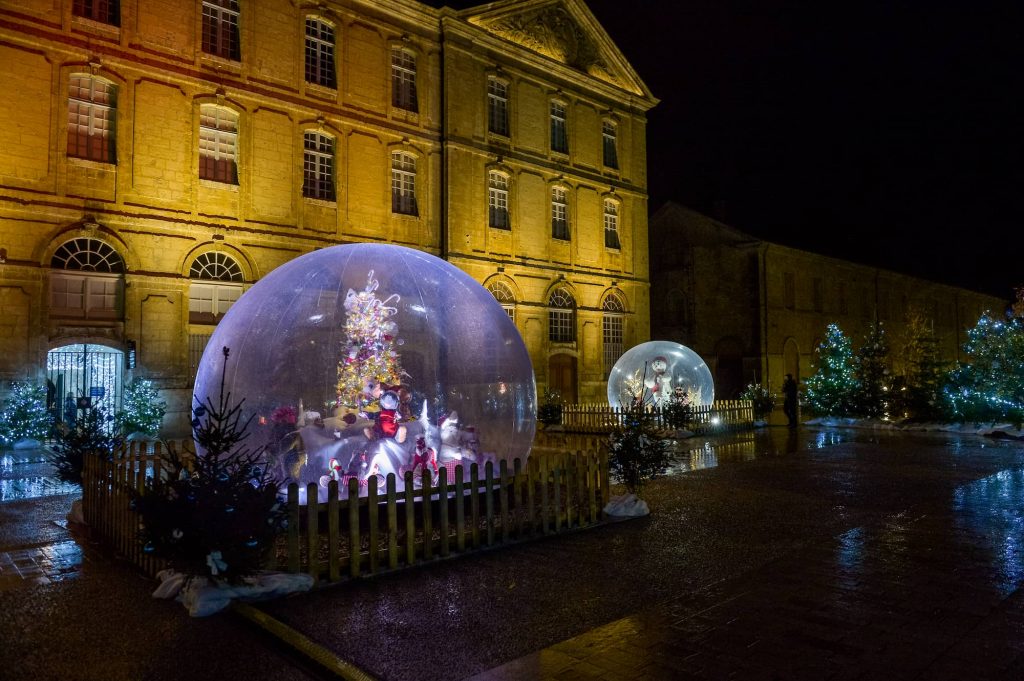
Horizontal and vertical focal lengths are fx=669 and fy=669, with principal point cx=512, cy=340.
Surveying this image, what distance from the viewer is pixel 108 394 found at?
17.7m

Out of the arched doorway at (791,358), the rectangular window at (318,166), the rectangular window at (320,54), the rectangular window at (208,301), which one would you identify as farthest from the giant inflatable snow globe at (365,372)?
the arched doorway at (791,358)

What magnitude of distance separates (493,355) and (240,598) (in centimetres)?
440

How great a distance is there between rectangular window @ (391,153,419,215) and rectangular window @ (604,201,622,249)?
10412mm

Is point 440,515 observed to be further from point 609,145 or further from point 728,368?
point 728,368

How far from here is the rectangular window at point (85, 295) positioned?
16953mm

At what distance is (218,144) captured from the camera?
1969 centimetres

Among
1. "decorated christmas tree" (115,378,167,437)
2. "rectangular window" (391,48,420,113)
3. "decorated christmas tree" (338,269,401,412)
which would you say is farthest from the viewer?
"rectangular window" (391,48,420,113)

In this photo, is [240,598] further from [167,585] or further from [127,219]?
[127,219]

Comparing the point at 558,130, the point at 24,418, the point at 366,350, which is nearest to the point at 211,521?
the point at 366,350

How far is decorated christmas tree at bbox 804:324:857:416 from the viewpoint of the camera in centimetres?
2459

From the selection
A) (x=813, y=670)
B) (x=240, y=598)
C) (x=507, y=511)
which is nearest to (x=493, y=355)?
(x=507, y=511)

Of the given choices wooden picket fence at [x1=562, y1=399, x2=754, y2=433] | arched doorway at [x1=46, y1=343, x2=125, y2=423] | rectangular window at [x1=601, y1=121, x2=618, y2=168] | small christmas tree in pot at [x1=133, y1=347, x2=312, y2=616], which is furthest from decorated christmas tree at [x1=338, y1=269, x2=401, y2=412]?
rectangular window at [x1=601, y1=121, x2=618, y2=168]

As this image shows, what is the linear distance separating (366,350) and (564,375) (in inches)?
821

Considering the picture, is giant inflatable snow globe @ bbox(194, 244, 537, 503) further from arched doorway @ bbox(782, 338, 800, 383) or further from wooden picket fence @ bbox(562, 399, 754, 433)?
arched doorway @ bbox(782, 338, 800, 383)
